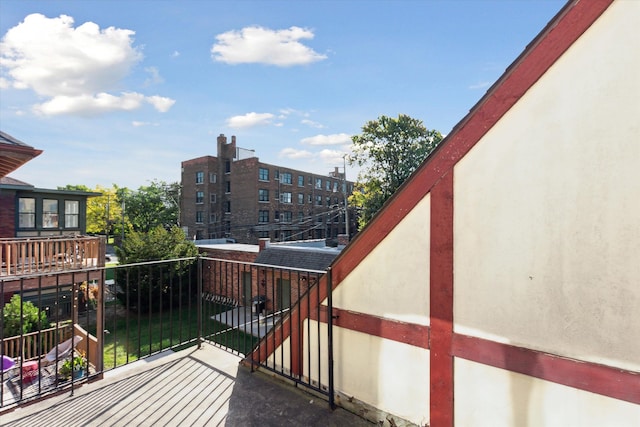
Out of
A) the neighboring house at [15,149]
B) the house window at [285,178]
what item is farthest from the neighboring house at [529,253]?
the house window at [285,178]

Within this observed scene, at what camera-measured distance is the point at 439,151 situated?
230cm

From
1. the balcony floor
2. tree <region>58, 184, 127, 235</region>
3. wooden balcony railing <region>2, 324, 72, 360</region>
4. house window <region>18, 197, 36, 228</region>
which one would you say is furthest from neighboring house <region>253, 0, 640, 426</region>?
tree <region>58, 184, 127, 235</region>

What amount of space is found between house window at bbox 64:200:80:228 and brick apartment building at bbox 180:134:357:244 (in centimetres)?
1762

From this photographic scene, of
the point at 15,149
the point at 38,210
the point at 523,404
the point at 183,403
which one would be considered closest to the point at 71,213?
the point at 38,210

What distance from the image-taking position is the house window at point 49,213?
1864cm

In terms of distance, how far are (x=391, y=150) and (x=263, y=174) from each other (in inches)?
652

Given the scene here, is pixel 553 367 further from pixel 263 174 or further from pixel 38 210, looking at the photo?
pixel 263 174

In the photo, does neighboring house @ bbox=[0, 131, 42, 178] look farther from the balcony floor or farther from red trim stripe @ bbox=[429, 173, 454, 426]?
red trim stripe @ bbox=[429, 173, 454, 426]

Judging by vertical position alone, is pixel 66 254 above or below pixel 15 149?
below

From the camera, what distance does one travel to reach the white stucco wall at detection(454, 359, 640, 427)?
5.60ft

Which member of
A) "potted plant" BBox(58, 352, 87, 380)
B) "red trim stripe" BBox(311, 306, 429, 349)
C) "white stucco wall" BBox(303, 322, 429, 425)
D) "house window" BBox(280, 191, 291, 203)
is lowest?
"potted plant" BBox(58, 352, 87, 380)

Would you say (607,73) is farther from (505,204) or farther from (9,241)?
(9,241)

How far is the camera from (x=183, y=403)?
9.72 feet

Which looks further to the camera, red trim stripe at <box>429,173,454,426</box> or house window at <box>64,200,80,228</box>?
house window at <box>64,200,80,228</box>
